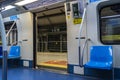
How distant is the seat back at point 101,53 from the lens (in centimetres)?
442

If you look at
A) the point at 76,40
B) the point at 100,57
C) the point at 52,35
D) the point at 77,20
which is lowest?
the point at 100,57

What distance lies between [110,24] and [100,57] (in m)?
0.84

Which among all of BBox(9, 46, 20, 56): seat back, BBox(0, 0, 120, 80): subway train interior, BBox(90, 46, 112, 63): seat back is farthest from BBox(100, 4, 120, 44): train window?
BBox(9, 46, 20, 56): seat back

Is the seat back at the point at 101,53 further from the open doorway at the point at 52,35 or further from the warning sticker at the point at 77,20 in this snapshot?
the open doorway at the point at 52,35

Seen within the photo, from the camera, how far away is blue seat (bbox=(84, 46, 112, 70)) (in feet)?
14.0

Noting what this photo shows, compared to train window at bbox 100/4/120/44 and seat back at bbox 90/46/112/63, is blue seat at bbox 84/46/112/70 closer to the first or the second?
seat back at bbox 90/46/112/63

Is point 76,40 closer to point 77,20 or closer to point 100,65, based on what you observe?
point 77,20

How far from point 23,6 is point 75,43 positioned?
2.56 meters

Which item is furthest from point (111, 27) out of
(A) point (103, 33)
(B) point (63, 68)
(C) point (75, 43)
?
(B) point (63, 68)

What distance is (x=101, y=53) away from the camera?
15.1ft

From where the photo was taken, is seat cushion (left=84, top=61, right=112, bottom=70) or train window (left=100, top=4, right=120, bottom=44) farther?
train window (left=100, top=4, right=120, bottom=44)

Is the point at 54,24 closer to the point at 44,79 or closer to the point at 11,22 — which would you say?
Answer: the point at 11,22

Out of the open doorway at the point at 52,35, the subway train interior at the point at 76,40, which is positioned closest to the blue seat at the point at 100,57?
the subway train interior at the point at 76,40

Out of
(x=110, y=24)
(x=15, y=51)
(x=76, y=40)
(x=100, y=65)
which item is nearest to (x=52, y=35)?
(x=15, y=51)
